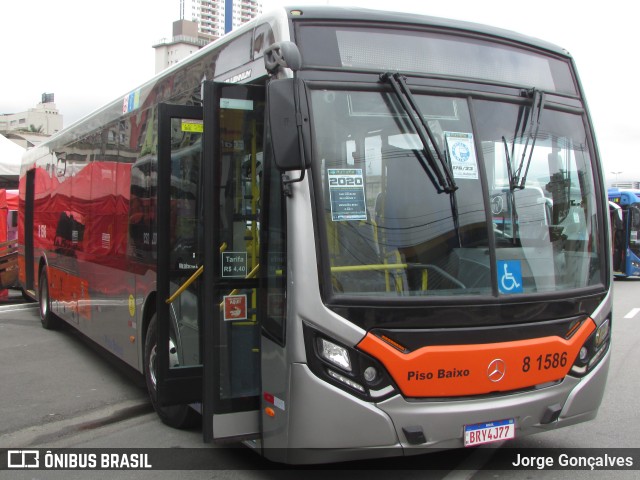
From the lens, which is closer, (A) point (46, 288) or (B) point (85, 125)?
(B) point (85, 125)

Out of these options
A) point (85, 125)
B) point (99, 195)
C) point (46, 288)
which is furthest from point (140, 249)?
point (46, 288)

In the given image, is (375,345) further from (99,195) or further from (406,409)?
(99,195)

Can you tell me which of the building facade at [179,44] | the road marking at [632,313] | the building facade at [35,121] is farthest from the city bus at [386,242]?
the building facade at [35,121]

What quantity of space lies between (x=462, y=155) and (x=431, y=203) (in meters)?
0.37

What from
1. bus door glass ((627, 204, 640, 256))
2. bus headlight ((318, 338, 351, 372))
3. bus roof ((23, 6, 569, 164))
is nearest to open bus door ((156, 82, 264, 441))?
bus roof ((23, 6, 569, 164))

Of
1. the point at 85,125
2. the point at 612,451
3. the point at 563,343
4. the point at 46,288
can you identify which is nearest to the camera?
the point at 563,343

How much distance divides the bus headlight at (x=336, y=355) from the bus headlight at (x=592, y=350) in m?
1.58

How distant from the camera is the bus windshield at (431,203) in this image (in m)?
4.13

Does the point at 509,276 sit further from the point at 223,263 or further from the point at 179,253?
the point at 179,253

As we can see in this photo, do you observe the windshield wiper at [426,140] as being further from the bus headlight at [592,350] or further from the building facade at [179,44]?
the building facade at [179,44]

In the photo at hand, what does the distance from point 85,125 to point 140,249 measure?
10.2 feet

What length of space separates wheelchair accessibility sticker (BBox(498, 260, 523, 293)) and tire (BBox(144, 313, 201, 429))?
2843 mm

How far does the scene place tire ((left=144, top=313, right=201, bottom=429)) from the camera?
5.92m

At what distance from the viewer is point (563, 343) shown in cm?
449
